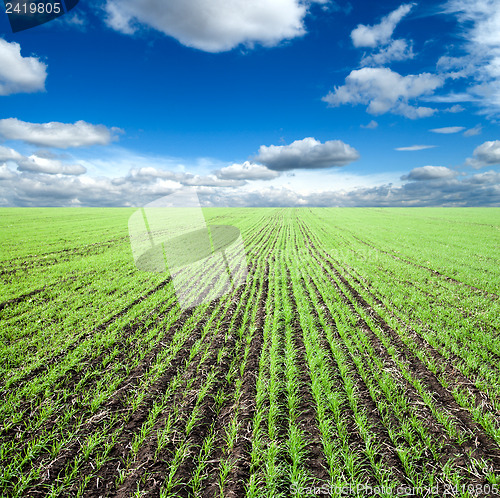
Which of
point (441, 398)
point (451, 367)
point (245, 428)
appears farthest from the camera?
point (451, 367)

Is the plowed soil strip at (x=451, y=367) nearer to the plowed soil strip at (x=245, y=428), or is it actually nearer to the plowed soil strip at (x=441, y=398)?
the plowed soil strip at (x=441, y=398)

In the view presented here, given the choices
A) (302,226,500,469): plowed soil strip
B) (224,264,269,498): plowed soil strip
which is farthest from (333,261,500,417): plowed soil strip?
(224,264,269,498): plowed soil strip

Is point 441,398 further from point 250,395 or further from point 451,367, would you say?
point 250,395

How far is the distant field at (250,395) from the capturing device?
10.8ft

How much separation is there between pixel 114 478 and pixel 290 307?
258 inches

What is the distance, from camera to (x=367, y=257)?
17844mm

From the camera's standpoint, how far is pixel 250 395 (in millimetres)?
4707

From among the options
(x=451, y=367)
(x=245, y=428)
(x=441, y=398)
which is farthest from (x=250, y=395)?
(x=451, y=367)

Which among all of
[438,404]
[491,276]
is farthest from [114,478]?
[491,276]

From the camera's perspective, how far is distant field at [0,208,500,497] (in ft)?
10.8

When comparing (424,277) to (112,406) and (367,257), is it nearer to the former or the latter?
(367,257)

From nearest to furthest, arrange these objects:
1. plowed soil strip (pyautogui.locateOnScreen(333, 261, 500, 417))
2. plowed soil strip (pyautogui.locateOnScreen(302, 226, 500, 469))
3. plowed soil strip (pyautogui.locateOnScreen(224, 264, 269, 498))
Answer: plowed soil strip (pyautogui.locateOnScreen(224, 264, 269, 498)) → plowed soil strip (pyautogui.locateOnScreen(302, 226, 500, 469)) → plowed soil strip (pyautogui.locateOnScreen(333, 261, 500, 417))

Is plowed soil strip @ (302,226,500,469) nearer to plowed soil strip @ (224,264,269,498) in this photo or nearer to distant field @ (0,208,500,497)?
distant field @ (0,208,500,497)

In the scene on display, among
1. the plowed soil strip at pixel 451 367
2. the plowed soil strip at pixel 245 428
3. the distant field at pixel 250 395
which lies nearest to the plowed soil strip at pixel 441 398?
the distant field at pixel 250 395
